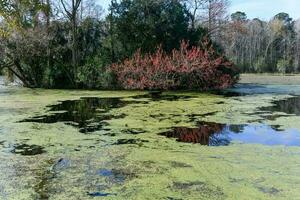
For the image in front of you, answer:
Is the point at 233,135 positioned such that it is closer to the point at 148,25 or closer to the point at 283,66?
the point at 148,25

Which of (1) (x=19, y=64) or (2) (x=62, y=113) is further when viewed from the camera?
(1) (x=19, y=64)

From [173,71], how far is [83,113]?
295 inches

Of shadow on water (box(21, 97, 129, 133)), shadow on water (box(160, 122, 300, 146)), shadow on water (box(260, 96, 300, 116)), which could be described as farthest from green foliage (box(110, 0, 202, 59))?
shadow on water (box(160, 122, 300, 146))

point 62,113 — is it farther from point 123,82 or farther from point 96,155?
point 123,82

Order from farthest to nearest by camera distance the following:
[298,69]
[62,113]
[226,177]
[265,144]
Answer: [298,69] < [62,113] < [265,144] < [226,177]

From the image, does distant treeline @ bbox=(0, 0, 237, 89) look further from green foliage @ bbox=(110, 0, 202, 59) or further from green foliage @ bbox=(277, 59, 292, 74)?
green foliage @ bbox=(277, 59, 292, 74)

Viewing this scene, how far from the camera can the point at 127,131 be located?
24.8 feet

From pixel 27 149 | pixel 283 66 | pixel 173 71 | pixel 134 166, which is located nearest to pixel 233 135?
pixel 134 166

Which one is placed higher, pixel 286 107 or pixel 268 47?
pixel 268 47

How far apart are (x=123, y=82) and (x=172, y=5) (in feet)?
14.0

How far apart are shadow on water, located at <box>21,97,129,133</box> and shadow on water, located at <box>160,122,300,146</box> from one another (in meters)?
1.65

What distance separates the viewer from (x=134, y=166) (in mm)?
5227

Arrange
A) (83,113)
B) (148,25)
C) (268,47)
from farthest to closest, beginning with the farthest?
(268,47) < (148,25) < (83,113)

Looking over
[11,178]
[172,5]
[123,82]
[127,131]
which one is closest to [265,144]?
[127,131]
